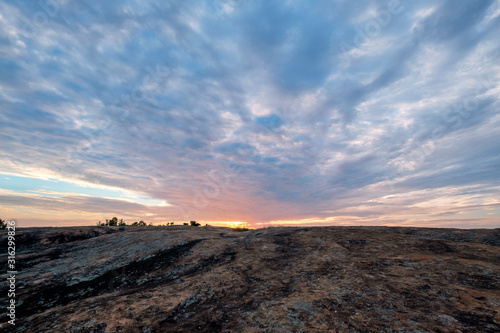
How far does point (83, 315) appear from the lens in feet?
20.3

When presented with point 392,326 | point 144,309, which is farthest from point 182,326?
point 392,326

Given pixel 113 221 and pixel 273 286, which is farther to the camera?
pixel 113 221

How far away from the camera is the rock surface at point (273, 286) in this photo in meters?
5.48

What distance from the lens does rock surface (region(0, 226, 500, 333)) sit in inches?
216

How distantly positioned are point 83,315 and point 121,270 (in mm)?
4672

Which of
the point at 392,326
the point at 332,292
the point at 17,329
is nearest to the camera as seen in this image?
the point at 392,326

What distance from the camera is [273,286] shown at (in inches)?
297

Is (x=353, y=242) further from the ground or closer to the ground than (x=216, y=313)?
further from the ground

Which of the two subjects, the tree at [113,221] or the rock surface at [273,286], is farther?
Result: the tree at [113,221]

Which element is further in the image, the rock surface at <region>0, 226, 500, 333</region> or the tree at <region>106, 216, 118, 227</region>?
the tree at <region>106, 216, 118, 227</region>

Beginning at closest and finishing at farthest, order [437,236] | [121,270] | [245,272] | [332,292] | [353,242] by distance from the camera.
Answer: [332,292] < [245,272] < [121,270] < [353,242] < [437,236]

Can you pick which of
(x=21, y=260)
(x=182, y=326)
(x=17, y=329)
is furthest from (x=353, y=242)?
(x=21, y=260)

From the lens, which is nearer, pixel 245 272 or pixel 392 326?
pixel 392 326

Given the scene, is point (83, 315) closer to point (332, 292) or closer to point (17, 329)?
point (17, 329)
